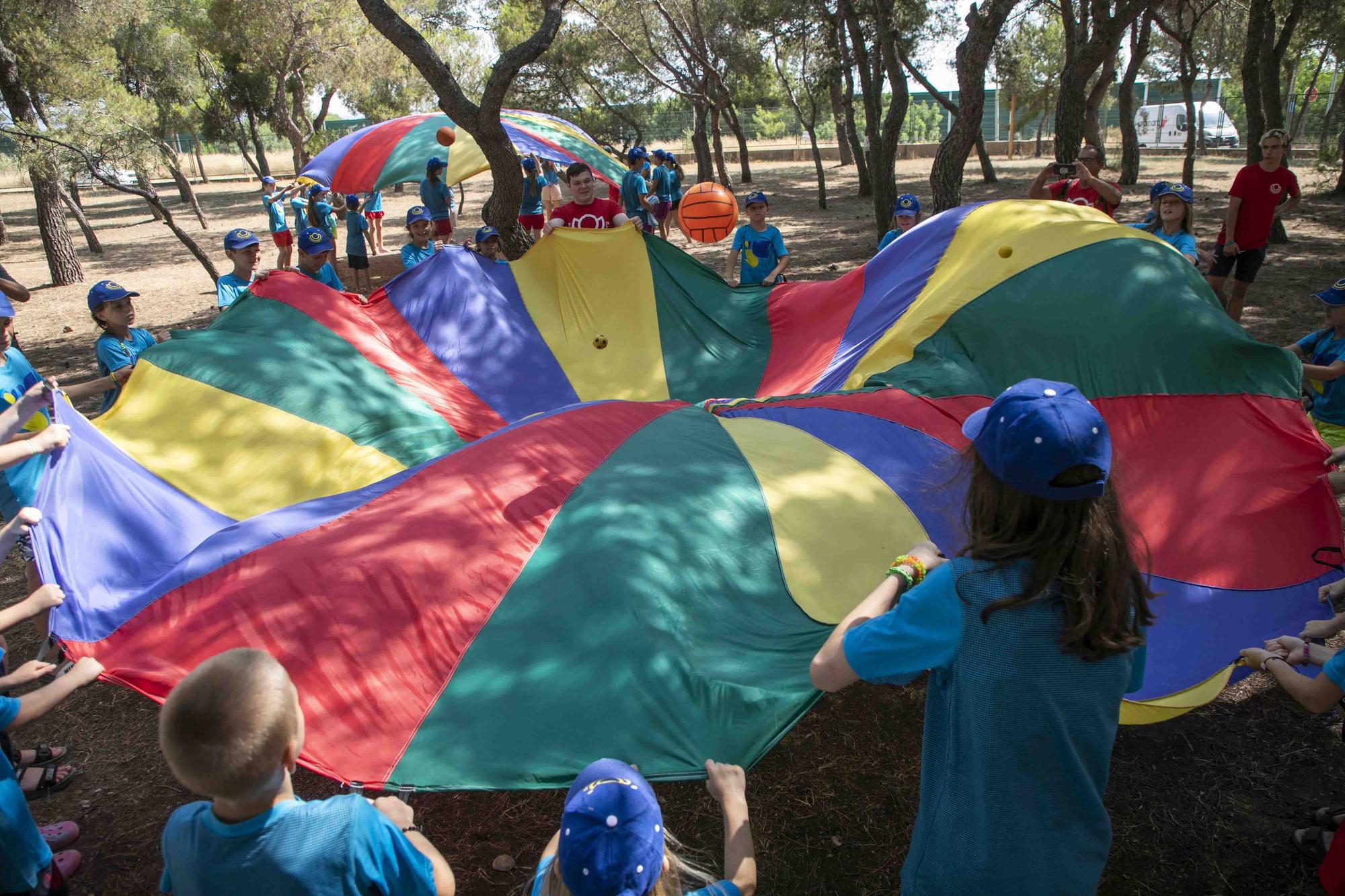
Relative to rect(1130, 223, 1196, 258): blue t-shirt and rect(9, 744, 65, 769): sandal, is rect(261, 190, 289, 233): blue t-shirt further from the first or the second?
rect(1130, 223, 1196, 258): blue t-shirt

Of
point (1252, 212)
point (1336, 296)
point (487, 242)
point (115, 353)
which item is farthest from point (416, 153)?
point (1336, 296)

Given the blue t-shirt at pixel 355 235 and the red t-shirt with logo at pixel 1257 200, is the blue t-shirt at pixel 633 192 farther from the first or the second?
the red t-shirt with logo at pixel 1257 200

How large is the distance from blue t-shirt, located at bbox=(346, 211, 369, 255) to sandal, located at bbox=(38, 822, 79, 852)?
776 centimetres

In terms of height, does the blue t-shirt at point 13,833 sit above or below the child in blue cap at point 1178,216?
below

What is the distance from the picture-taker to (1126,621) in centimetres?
146

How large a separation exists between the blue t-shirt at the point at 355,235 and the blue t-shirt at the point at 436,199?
1.15 metres

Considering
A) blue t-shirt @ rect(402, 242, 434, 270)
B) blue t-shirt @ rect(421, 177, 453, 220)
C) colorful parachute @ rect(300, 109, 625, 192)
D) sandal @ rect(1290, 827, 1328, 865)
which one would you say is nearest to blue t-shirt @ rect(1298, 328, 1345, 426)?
sandal @ rect(1290, 827, 1328, 865)

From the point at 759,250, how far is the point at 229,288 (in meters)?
3.62

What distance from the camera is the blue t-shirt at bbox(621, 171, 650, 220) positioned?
10.7 metres

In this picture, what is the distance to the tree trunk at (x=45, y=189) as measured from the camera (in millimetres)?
10398

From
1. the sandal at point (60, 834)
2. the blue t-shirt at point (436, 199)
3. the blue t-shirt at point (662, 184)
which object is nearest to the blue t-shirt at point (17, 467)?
the sandal at point (60, 834)

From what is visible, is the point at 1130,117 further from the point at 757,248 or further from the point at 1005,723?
the point at 1005,723

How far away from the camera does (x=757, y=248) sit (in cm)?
648

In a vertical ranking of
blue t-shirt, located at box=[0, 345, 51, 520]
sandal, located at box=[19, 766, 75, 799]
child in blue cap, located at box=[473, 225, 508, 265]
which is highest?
child in blue cap, located at box=[473, 225, 508, 265]
